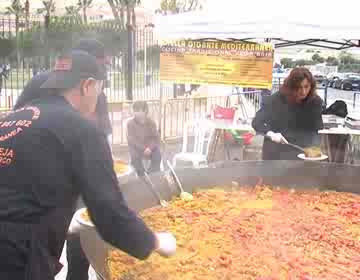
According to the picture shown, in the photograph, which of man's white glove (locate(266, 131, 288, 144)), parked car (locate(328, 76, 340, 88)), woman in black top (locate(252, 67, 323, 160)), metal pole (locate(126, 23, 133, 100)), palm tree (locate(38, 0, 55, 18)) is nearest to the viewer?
man's white glove (locate(266, 131, 288, 144))

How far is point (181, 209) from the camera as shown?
9.36 ft

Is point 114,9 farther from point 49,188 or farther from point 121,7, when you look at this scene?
point 49,188

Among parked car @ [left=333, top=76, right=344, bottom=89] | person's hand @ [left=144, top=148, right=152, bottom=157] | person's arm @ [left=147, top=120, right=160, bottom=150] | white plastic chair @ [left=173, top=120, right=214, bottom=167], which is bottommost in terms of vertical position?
parked car @ [left=333, top=76, right=344, bottom=89]

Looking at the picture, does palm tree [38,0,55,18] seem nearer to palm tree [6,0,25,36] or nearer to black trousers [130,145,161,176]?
palm tree [6,0,25,36]

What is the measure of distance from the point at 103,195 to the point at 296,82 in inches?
109

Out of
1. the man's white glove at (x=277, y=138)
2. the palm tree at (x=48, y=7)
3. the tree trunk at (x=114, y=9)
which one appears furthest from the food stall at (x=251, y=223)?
the tree trunk at (x=114, y=9)

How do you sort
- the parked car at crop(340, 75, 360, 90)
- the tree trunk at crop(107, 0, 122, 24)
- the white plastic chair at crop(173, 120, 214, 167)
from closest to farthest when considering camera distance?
the white plastic chair at crop(173, 120, 214, 167)
the tree trunk at crop(107, 0, 122, 24)
the parked car at crop(340, 75, 360, 90)

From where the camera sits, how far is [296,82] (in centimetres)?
388

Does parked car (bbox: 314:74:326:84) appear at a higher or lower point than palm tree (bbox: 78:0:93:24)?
lower

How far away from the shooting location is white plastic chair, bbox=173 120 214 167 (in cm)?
622

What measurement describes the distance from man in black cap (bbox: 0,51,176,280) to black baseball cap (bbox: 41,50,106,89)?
0.09m

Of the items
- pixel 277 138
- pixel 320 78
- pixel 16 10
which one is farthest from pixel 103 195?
pixel 320 78

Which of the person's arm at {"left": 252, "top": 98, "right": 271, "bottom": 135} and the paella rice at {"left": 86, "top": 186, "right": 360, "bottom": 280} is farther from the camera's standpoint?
the person's arm at {"left": 252, "top": 98, "right": 271, "bottom": 135}

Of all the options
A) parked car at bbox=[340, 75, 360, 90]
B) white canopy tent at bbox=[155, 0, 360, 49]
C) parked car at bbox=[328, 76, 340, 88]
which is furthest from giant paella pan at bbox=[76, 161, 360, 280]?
parked car at bbox=[328, 76, 340, 88]
